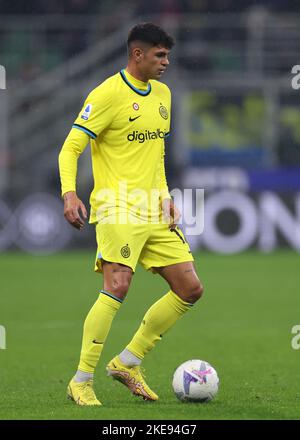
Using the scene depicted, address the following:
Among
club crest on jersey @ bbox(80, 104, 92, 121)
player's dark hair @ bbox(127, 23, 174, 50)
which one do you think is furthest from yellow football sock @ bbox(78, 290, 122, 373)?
player's dark hair @ bbox(127, 23, 174, 50)

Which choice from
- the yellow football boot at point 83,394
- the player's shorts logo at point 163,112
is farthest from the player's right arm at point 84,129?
the yellow football boot at point 83,394

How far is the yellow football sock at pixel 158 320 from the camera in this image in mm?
6297

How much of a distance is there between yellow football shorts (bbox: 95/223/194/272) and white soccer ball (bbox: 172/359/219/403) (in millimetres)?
665

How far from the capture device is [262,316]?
35.5 feet

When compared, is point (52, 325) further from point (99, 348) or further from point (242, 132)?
point (242, 132)

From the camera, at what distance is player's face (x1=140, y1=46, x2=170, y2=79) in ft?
20.2

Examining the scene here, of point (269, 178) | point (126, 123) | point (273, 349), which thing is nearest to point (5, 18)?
point (269, 178)

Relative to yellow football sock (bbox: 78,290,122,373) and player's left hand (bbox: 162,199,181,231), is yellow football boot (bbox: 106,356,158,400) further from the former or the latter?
player's left hand (bbox: 162,199,181,231)

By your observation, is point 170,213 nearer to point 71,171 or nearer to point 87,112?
point 71,171

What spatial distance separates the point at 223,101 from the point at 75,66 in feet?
9.71

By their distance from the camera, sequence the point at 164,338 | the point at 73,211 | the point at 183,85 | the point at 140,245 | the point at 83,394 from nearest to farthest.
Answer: the point at 73,211 < the point at 83,394 < the point at 140,245 < the point at 164,338 < the point at 183,85

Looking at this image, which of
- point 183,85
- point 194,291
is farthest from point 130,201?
point 183,85

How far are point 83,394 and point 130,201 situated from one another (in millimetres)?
1170

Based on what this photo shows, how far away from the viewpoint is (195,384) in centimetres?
601
